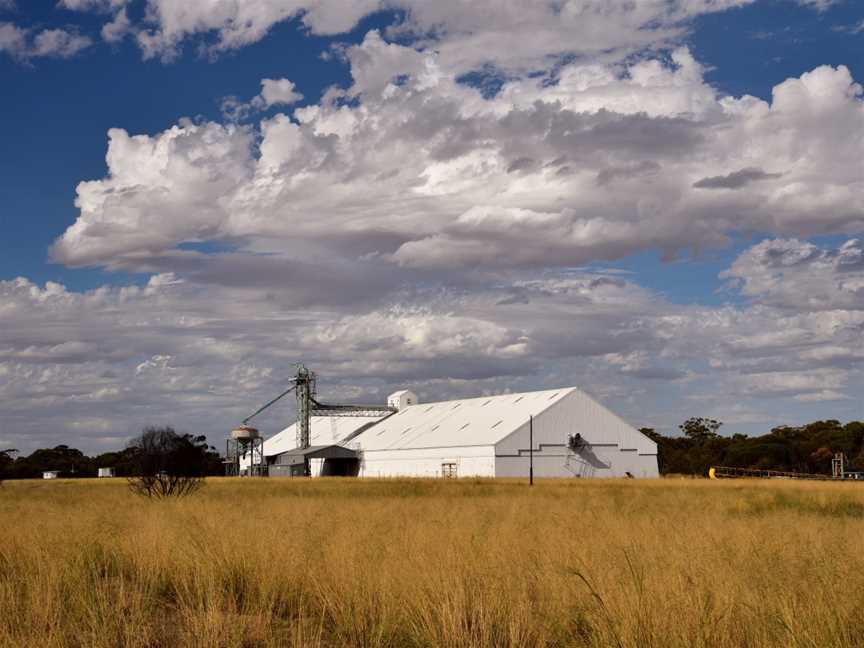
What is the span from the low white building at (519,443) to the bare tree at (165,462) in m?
33.7

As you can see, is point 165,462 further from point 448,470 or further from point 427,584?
point 448,470

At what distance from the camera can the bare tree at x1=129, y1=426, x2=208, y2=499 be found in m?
39.8

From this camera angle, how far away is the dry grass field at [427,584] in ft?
28.4

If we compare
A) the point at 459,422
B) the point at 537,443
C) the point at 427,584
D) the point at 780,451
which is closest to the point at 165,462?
the point at 427,584

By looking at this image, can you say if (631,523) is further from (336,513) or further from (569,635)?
(569,635)

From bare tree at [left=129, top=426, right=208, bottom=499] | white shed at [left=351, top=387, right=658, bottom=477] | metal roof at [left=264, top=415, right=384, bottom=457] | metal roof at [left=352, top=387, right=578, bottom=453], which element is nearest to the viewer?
bare tree at [left=129, top=426, right=208, bottom=499]

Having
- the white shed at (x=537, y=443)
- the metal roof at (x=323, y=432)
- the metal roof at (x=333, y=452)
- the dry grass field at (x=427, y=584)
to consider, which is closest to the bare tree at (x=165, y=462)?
the dry grass field at (x=427, y=584)

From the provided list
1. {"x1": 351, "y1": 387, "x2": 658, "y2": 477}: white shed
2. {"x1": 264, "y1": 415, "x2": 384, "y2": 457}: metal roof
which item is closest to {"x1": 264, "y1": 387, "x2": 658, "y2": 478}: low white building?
{"x1": 351, "y1": 387, "x2": 658, "y2": 477}: white shed

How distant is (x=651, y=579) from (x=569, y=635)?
1.86 meters

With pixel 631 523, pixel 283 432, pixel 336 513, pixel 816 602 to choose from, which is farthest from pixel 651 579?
pixel 283 432

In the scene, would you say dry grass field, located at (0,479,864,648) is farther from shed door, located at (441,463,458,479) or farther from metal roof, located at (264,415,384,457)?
metal roof, located at (264,415,384,457)

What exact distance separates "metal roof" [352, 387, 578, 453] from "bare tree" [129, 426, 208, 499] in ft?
111

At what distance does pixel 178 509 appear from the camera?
22.6 m

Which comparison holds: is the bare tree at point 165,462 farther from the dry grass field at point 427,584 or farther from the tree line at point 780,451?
the tree line at point 780,451
